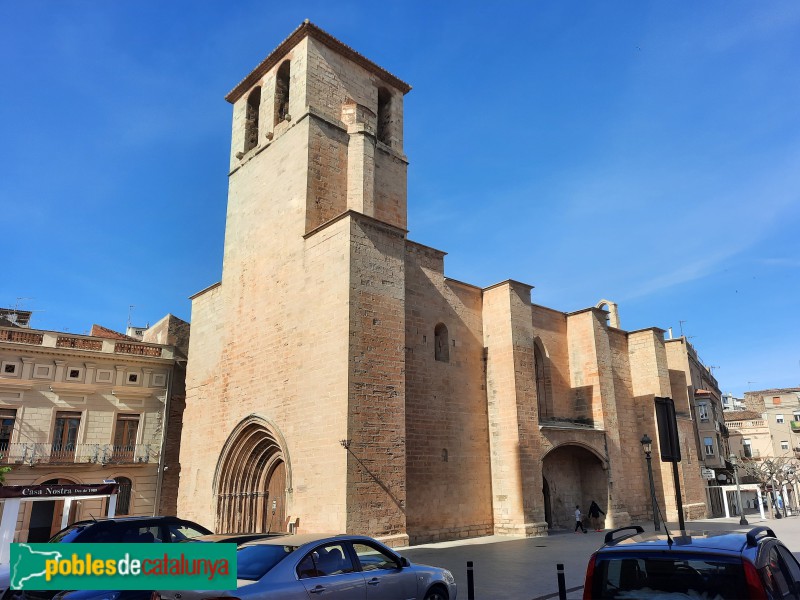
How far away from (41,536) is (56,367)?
546cm

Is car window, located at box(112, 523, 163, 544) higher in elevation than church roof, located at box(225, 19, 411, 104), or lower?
lower

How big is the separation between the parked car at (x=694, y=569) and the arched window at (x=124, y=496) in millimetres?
20472

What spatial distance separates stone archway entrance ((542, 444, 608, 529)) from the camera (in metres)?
18.2

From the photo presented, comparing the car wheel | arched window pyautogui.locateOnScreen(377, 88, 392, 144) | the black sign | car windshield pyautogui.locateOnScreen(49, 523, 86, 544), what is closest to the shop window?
arched window pyautogui.locateOnScreen(377, 88, 392, 144)

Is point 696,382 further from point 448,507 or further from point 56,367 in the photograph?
point 56,367

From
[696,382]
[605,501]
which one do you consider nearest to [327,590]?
[605,501]

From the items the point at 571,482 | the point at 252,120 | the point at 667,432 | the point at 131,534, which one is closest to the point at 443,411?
the point at 571,482

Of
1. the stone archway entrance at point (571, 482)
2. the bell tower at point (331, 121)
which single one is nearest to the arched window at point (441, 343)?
the bell tower at point (331, 121)

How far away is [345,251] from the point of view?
13609mm

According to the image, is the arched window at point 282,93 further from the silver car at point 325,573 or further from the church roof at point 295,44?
the silver car at point 325,573

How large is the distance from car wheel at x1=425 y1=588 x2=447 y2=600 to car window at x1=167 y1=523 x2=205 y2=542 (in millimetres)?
3313

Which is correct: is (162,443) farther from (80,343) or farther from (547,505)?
(547,505)

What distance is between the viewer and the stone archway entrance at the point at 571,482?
18219mm

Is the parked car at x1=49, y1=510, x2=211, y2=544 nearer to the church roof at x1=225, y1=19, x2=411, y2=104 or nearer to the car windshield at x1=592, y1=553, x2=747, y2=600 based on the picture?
the car windshield at x1=592, y1=553, x2=747, y2=600
